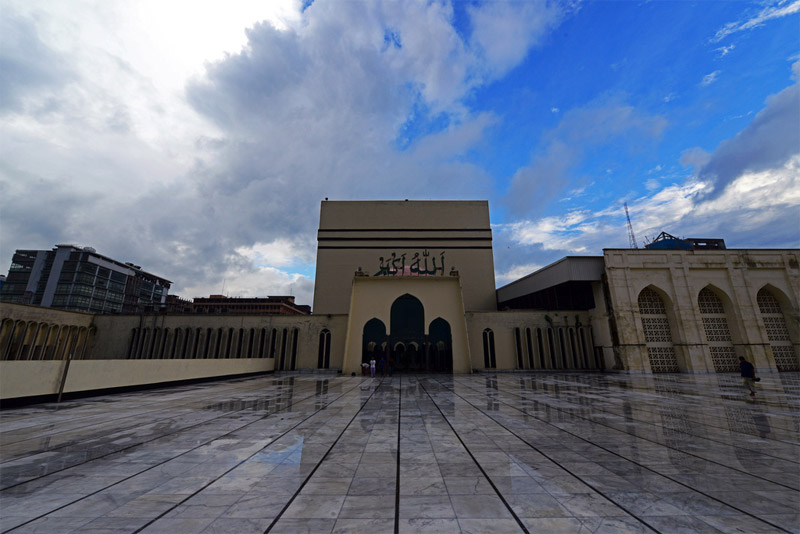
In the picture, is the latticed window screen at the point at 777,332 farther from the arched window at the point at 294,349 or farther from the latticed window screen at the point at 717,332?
the arched window at the point at 294,349

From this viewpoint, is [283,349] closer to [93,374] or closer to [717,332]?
[93,374]

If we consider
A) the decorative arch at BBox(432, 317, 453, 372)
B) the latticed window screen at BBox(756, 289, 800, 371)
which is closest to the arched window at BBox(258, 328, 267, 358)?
the decorative arch at BBox(432, 317, 453, 372)

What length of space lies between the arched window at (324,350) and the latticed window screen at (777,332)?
34.4m

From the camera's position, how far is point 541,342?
90.2ft

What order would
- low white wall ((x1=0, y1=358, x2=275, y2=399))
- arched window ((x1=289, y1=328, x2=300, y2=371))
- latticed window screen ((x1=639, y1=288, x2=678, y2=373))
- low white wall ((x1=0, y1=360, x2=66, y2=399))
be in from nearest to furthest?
low white wall ((x1=0, y1=360, x2=66, y2=399)) → low white wall ((x1=0, y1=358, x2=275, y2=399)) → latticed window screen ((x1=639, y1=288, x2=678, y2=373)) → arched window ((x1=289, y1=328, x2=300, y2=371))

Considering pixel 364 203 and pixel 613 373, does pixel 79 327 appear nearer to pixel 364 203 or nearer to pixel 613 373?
pixel 364 203

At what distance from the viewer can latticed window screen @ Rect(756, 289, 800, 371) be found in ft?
82.0

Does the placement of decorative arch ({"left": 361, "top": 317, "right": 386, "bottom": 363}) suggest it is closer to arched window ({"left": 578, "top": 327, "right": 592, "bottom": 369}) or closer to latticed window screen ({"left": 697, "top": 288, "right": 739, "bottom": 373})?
arched window ({"left": 578, "top": 327, "right": 592, "bottom": 369})

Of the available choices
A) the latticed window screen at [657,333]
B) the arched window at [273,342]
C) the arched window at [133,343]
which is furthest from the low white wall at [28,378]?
the latticed window screen at [657,333]

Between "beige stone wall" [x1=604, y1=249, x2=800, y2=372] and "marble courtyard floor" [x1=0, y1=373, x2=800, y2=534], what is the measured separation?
1685cm

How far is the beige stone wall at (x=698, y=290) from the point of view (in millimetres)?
24219

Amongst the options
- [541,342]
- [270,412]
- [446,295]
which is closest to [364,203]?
[446,295]

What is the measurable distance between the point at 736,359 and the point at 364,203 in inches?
1444

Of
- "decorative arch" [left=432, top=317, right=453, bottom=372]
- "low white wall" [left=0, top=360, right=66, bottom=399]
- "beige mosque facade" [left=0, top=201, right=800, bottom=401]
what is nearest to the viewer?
"low white wall" [left=0, top=360, right=66, bottom=399]
